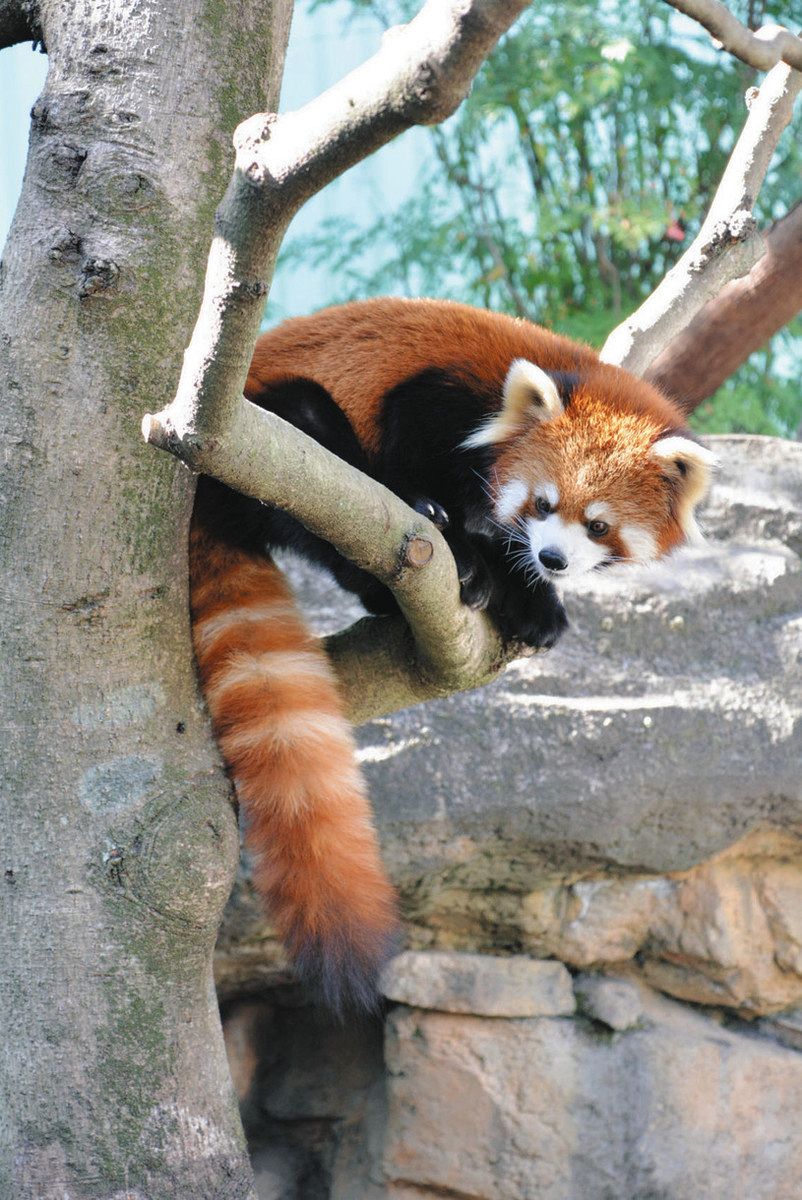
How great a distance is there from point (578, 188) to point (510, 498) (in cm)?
337

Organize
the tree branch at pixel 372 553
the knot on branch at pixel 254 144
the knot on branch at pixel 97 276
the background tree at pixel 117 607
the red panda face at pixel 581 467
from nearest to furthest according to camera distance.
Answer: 1. the knot on branch at pixel 254 144
2. the tree branch at pixel 372 553
3. the background tree at pixel 117 607
4. the knot on branch at pixel 97 276
5. the red panda face at pixel 581 467

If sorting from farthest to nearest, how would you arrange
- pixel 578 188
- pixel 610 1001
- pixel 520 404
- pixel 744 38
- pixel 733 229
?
pixel 578 188 → pixel 610 1001 → pixel 520 404 → pixel 733 229 → pixel 744 38

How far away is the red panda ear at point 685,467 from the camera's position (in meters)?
2.31

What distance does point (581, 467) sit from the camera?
230 cm

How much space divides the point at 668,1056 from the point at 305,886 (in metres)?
1.90

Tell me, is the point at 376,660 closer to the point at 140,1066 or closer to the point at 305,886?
the point at 305,886

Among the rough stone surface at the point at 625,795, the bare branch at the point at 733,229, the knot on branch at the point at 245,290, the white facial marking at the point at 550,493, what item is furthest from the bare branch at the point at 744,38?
the rough stone surface at the point at 625,795

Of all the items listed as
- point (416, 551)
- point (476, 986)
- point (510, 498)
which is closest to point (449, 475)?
point (510, 498)

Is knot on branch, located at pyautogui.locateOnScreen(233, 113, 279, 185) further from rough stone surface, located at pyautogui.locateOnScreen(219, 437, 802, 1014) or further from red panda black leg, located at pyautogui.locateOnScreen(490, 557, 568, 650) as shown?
rough stone surface, located at pyautogui.locateOnScreen(219, 437, 802, 1014)

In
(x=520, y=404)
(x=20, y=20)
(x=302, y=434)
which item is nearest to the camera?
(x=302, y=434)

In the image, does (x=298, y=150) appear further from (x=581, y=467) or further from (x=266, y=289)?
(x=581, y=467)

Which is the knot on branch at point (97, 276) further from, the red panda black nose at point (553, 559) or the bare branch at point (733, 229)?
the bare branch at point (733, 229)

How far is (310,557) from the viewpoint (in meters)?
2.21

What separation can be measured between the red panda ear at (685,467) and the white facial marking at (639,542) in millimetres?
83
